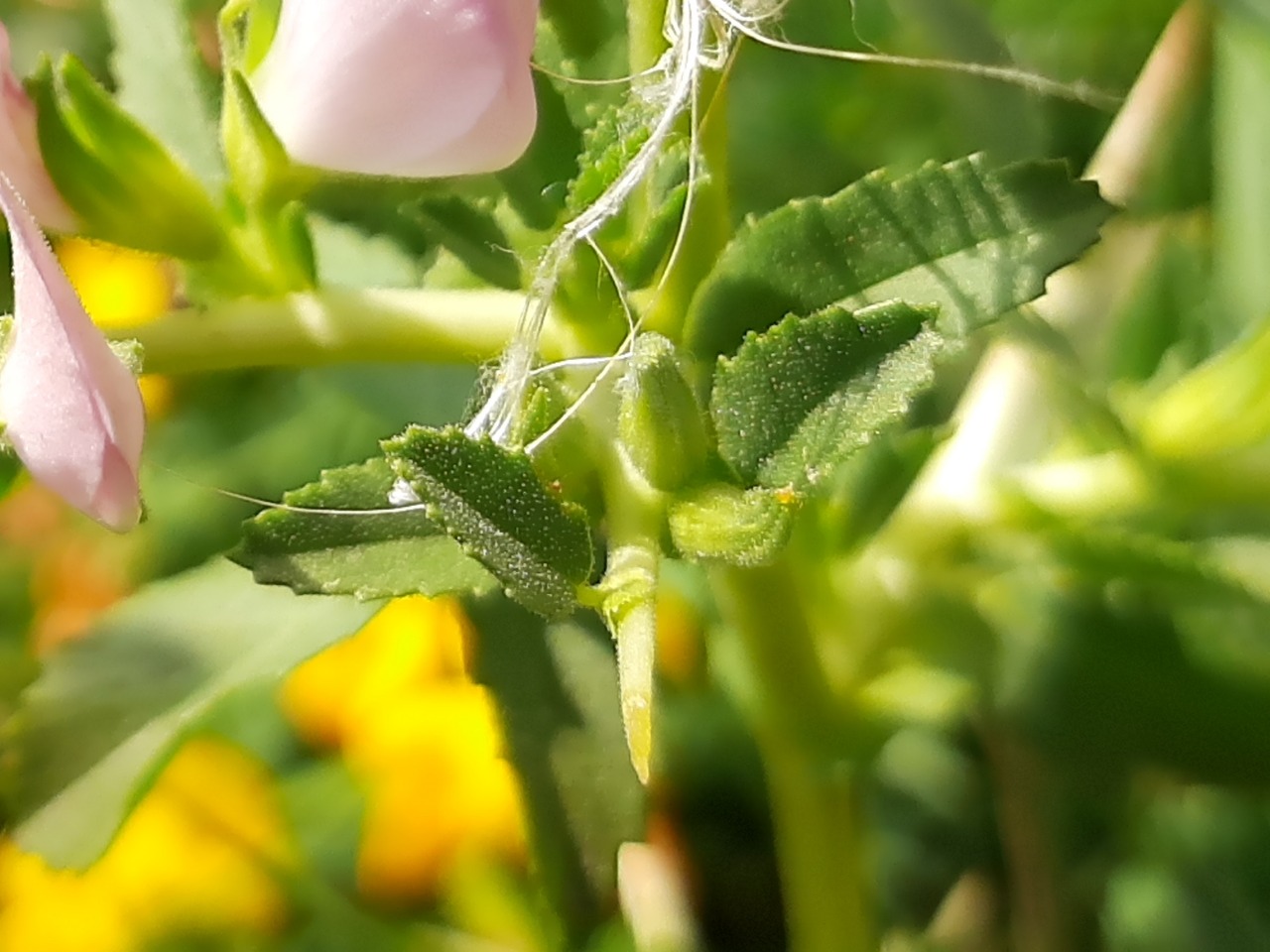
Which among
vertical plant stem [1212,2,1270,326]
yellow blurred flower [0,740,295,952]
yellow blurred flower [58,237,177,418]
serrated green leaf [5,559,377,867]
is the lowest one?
yellow blurred flower [0,740,295,952]

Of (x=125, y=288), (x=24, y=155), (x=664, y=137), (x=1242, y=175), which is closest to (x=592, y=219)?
(x=664, y=137)

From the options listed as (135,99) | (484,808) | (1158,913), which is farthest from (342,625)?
(1158,913)

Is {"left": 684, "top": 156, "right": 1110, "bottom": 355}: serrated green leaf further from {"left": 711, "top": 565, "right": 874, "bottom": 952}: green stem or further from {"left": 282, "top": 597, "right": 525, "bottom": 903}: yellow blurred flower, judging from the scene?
{"left": 282, "top": 597, "right": 525, "bottom": 903}: yellow blurred flower

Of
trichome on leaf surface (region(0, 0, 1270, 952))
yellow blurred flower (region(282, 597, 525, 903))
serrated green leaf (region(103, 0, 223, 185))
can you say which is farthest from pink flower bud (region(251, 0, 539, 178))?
yellow blurred flower (region(282, 597, 525, 903))

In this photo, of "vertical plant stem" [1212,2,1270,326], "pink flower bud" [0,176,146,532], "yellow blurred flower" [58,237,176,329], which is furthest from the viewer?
"yellow blurred flower" [58,237,176,329]

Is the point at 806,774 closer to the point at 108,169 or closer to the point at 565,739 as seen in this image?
the point at 565,739
